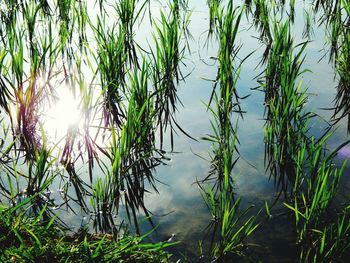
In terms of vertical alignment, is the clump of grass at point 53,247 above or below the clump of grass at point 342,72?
below

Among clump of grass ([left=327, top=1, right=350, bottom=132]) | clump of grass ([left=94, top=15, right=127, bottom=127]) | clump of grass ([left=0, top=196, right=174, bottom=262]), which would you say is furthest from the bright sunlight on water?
clump of grass ([left=327, top=1, right=350, bottom=132])

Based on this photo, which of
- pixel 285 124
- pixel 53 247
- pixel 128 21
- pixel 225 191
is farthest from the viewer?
pixel 128 21

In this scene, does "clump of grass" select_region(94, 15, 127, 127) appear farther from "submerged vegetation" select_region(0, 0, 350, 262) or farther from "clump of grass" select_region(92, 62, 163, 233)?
"clump of grass" select_region(92, 62, 163, 233)

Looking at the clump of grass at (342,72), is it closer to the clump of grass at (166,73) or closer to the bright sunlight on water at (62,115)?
the clump of grass at (166,73)

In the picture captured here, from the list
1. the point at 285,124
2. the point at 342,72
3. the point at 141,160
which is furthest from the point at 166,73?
the point at 342,72

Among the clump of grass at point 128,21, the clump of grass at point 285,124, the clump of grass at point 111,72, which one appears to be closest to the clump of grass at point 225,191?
the clump of grass at point 285,124

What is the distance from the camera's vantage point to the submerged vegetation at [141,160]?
1.40m

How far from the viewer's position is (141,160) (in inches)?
76.2

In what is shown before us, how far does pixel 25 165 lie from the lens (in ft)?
6.43

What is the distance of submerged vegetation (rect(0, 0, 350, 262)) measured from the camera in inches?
55.3

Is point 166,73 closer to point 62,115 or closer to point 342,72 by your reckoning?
point 62,115

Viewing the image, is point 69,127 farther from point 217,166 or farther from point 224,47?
point 224,47

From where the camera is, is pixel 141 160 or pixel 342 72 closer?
pixel 141 160

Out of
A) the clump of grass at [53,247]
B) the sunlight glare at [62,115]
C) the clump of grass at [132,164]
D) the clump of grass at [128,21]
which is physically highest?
the clump of grass at [128,21]
